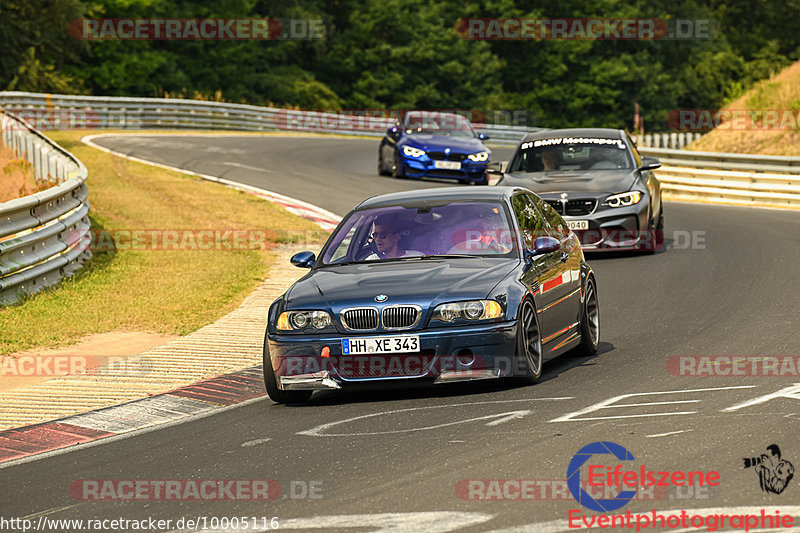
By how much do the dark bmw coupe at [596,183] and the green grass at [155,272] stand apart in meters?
3.44

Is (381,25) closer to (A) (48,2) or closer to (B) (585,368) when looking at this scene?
(A) (48,2)

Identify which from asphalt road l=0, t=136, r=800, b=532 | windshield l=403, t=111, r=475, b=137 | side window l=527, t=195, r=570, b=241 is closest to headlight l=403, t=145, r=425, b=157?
windshield l=403, t=111, r=475, b=137

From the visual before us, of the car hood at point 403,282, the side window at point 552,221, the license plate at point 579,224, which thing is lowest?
the license plate at point 579,224

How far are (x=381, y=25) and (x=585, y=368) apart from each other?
2388 inches

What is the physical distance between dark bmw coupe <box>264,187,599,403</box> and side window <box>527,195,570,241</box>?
1.29 ft

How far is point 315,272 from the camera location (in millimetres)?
9789

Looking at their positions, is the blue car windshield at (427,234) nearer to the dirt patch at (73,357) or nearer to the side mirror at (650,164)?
the dirt patch at (73,357)

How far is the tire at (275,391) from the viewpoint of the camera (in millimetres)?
9031

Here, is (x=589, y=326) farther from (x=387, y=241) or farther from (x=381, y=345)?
(x=381, y=345)

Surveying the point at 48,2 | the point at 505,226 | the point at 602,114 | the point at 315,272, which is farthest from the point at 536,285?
the point at 602,114

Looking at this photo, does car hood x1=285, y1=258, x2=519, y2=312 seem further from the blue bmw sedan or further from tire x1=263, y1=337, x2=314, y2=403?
the blue bmw sedan

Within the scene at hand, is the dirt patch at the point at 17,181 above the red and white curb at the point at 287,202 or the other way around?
above

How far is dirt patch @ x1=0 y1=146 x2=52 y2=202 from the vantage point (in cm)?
1864

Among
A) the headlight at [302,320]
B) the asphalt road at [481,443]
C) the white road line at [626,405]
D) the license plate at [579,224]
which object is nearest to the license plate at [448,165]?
the license plate at [579,224]
